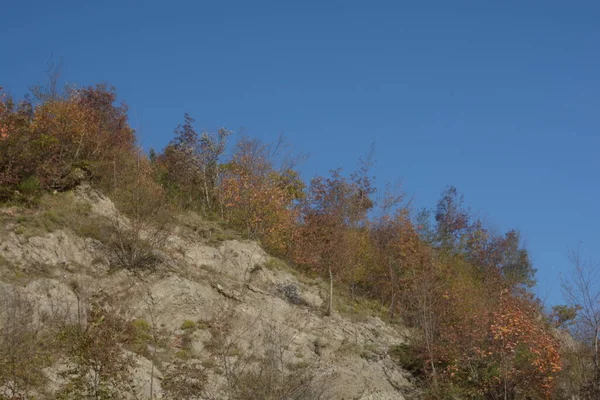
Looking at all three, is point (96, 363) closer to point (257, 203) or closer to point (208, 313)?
point (208, 313)

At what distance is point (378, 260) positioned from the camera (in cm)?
3662

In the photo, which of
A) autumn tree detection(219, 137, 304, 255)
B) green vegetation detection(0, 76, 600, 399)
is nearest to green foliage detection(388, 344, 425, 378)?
green vegetation detection(0, 76, 600, 399)

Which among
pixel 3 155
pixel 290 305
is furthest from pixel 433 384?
pixel 3 155

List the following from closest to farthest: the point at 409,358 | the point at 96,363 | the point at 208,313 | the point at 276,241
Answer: the point at 96,363 < the point at 208,313 < the point at 409,358 < the point at 276,241

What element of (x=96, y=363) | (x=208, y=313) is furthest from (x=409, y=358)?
(x=96, y=363)

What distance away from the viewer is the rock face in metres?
21.1

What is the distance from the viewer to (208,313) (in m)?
24.8

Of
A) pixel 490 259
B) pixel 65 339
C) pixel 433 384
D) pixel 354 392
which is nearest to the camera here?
pixel 65 339

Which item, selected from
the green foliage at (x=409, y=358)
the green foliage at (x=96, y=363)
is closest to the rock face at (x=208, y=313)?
the green foliage at (x=409, y=358)

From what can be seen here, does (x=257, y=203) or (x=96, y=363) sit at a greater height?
(x=257, y=203)

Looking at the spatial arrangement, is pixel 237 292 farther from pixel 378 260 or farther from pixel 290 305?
pixel 378 260

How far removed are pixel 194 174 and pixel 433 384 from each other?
830 inches

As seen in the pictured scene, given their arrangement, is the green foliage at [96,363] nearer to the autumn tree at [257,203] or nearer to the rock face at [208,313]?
the rock face at [208,313]

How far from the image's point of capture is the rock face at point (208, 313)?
832 inches
